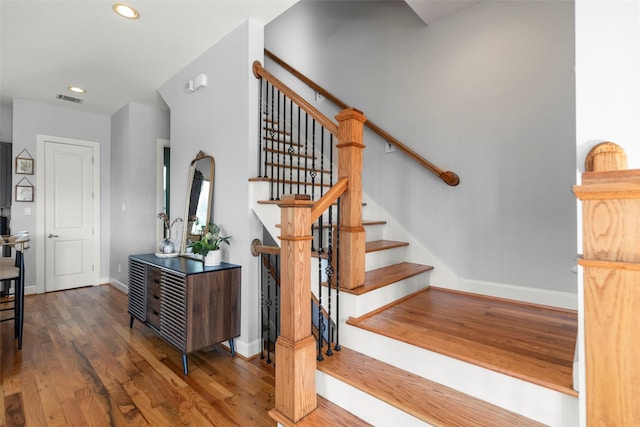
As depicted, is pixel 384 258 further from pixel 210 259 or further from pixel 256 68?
pixel 256 68

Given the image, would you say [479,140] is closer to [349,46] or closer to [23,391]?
[349,46]

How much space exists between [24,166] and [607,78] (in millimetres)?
6029

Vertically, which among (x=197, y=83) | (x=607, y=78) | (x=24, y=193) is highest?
(x=197, y=83)

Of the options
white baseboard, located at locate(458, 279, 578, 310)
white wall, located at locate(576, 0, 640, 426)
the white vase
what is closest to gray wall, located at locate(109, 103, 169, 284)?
the white vase

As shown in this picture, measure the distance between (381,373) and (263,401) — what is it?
0.87m

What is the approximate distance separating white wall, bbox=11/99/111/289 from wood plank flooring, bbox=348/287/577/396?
495 centimetres

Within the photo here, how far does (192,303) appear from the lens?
7.59 feet

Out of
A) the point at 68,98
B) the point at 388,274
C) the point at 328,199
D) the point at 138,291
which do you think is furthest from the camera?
the point at 68,98

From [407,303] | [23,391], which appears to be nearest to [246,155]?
[407,303]

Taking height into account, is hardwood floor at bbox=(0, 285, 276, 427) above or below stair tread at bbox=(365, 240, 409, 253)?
below

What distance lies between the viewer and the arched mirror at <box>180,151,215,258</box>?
2.94 meters

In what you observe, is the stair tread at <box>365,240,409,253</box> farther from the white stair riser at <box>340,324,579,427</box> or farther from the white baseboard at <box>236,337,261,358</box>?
the white baseboard at <box>236,337,261,358</box>

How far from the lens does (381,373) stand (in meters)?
1.55

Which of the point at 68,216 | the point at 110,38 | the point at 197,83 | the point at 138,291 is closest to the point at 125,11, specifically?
the point at 110,38
